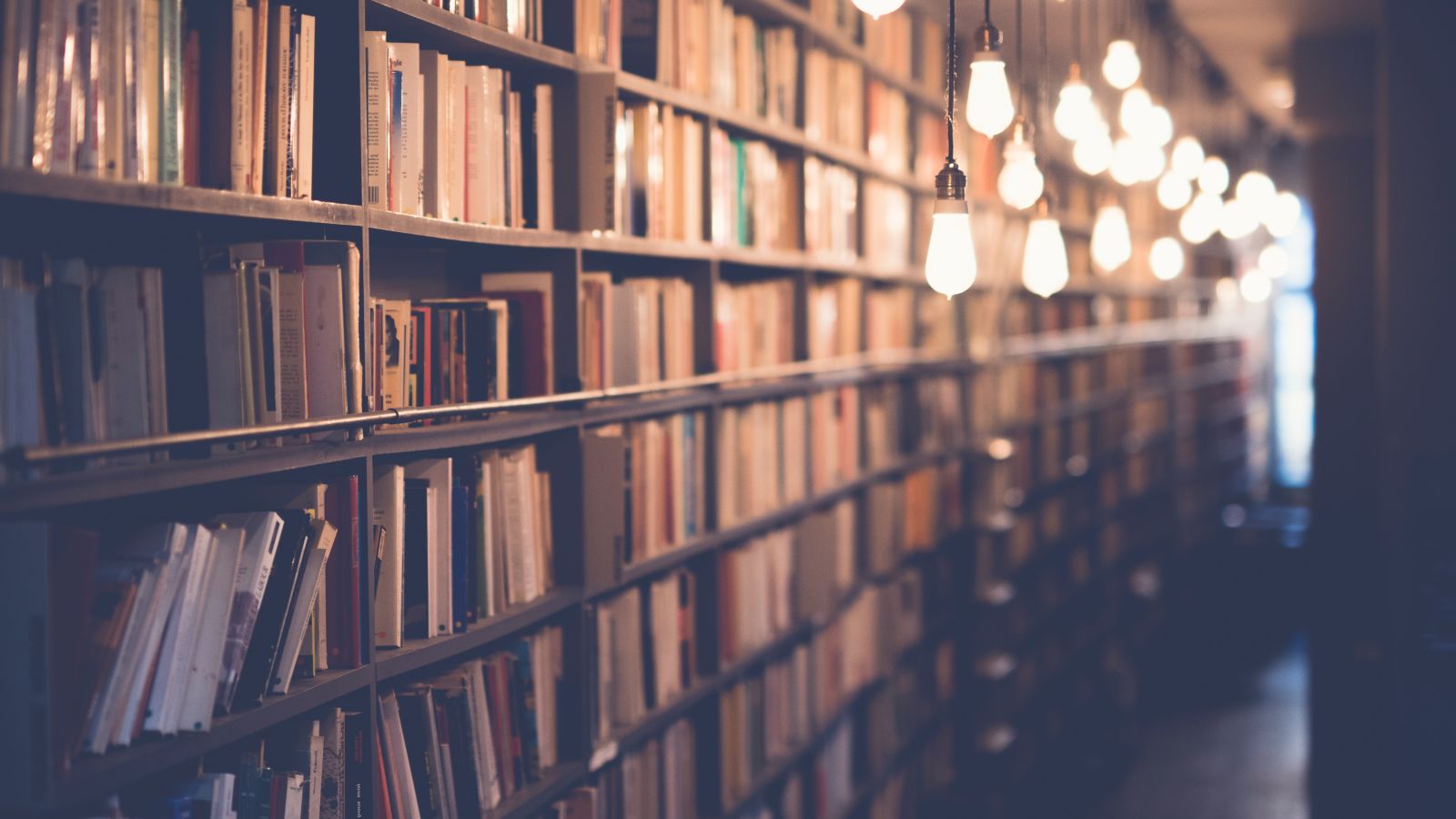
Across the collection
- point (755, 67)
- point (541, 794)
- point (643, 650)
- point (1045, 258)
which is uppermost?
point (755, 67)

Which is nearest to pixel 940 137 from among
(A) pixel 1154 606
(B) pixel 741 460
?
(B) pixel 741 460

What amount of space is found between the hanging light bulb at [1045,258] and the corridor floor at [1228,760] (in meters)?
3.99

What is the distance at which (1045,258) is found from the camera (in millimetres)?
2639

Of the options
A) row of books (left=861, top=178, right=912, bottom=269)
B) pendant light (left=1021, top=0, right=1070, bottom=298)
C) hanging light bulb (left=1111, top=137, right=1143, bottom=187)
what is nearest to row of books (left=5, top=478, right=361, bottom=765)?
pendant light (left=1021, top=0, right=1070, bottom=298)

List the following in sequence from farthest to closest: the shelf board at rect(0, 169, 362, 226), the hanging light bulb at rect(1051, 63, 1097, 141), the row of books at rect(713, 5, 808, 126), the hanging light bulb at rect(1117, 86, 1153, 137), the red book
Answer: the hanging light bulb at rect(1117, 86, 1153, 137)
the row of books at rect(713, 5, 808, 126)
the hanging light bulb at rect(1051, 63, 1097, 141)
the red book
the shelf board at rect(0, 169, 362, 226)

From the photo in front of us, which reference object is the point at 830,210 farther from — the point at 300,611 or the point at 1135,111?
the point at 300,611

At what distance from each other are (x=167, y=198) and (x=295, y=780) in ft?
2.43

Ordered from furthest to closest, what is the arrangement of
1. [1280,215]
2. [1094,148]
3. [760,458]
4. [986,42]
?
[1280,215], [760,458], [1094,148], [986,42]

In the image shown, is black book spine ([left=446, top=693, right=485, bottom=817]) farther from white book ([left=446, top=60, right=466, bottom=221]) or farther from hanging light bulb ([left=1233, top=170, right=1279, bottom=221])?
hanging light bulb ([left=1233, top=170, right=1279, bottom=221])

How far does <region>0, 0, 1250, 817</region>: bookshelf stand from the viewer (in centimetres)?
155

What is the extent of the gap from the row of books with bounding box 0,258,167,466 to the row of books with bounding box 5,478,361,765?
4.8 inches

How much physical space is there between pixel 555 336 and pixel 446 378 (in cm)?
40

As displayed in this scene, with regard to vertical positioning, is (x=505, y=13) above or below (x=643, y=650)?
above

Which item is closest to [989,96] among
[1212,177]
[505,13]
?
[505,13]
